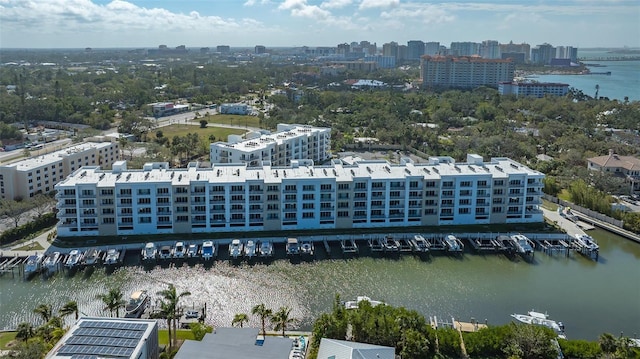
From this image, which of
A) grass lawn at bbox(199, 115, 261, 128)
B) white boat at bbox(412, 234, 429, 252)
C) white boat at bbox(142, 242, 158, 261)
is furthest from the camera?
grass lawn at bbox(199, 115, 261, 128)

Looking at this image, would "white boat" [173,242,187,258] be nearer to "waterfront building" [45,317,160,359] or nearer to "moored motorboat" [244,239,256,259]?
"moored motorboat" [244,239,256,259]

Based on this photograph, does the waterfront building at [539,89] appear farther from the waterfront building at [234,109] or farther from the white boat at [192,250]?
the white boat at [192,250]

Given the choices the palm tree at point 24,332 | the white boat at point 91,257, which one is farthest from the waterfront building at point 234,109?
the palm tree at point 24,332

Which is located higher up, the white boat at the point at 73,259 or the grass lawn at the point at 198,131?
the grass lawn at the point at 198,131

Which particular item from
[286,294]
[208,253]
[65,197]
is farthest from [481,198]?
[65,197]

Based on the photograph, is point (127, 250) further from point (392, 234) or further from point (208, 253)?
point (392, 234)

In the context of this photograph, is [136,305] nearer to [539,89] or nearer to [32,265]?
[32,265]

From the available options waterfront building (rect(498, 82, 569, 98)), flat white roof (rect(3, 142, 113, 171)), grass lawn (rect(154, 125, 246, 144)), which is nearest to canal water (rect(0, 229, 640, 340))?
flat white roof (rect(3, 142, 113, 171))
